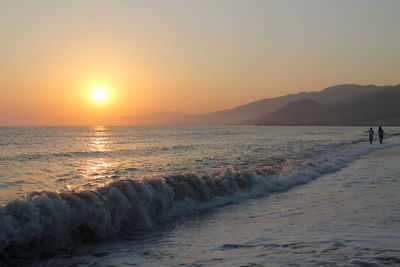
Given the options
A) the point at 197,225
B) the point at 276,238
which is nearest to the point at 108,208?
the point at 197,225

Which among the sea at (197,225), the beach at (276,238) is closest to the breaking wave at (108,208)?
the sea at (197,225)

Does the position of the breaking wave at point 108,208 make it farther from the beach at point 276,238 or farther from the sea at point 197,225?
the beach at point 276,238

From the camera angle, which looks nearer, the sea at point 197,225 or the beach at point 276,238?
the beach at point 276,238

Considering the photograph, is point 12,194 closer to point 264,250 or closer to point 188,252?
point 188,252

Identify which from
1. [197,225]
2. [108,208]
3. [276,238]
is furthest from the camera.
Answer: [108,208]

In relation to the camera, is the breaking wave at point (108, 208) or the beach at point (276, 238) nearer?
the beach at point (276, 238)

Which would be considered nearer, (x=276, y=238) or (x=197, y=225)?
(x=276, y=238)

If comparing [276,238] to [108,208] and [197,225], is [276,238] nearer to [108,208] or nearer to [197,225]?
[197,225]

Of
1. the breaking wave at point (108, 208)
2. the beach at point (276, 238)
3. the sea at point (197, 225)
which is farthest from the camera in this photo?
the breaking wave at point (108, 208)

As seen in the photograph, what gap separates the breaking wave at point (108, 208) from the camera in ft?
25.6

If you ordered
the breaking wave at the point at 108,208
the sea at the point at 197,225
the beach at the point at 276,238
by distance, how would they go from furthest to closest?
the breaking wave at the point at 108,208, the sea at the point at 197,225, the beach at the point at 276,238

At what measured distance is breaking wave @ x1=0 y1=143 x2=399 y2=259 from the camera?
7801 mm

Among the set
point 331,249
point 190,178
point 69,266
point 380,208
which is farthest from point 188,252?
point 190,178

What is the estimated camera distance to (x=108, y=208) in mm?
9656
